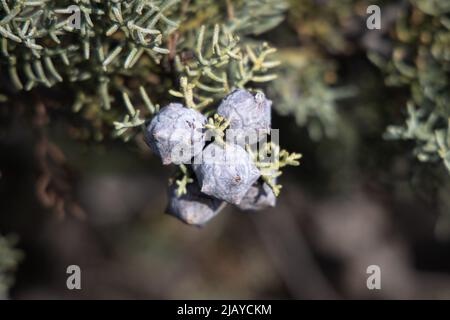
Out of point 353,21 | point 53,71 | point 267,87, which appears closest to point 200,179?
point 53,71

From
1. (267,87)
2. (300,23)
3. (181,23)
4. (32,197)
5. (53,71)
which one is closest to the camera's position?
(53,71)

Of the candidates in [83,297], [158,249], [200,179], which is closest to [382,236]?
[158,249]

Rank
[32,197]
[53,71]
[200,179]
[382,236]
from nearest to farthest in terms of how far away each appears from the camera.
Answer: [200,179] < [53,71] < [32,197] < [382,236]

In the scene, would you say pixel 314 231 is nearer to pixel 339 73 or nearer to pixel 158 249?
pixel 158 249
